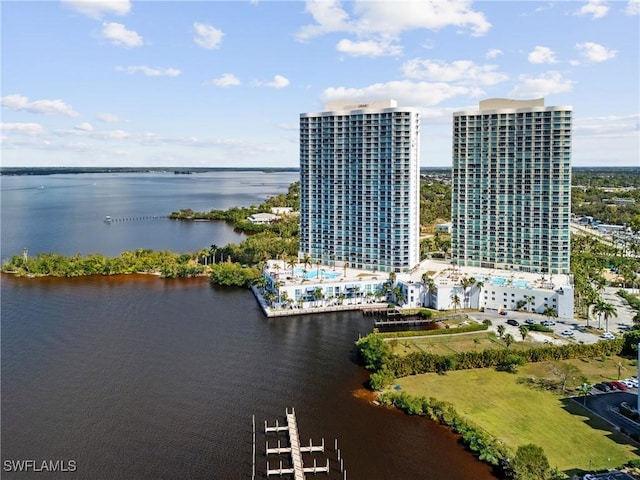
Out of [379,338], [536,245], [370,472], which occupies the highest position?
[536,245]

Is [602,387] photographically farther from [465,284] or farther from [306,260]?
[306,260]

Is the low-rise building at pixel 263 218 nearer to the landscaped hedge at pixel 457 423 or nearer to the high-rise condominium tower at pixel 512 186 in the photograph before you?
the high-rise condominium tower at pixel 512 186

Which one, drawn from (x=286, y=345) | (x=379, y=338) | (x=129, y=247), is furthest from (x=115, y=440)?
(x=129, y=247)

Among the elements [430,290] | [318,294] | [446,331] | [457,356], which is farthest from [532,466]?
[318,294]

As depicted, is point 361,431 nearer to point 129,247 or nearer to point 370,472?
point 370,472

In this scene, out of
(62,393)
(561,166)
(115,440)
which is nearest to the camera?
(115,440)
